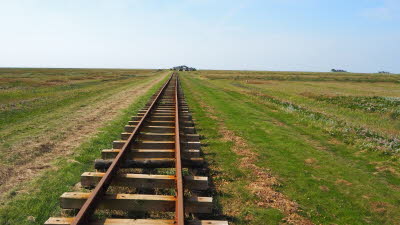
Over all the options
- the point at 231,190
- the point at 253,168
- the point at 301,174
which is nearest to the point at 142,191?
the point at 231,190

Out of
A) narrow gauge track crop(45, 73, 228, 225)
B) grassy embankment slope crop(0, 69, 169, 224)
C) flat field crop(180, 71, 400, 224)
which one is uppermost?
narrow gauge track crop(45, 73, 228, 225)

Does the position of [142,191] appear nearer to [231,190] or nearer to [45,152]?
[231,190]

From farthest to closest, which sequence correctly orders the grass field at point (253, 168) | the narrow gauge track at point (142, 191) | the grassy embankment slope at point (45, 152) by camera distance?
the grass field at point (253, 168)
the grassy embankment slope at point (45, 152)
the narrow gauge track at point (142, 191)

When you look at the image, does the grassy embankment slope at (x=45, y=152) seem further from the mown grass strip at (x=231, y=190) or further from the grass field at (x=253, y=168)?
the mown grass strip at (x=231, y=190)

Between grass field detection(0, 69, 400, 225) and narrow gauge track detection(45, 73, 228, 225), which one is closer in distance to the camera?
narrow gauge track detection(45, 73, 228, 225)

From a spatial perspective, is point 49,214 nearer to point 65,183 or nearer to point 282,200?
point 65,183

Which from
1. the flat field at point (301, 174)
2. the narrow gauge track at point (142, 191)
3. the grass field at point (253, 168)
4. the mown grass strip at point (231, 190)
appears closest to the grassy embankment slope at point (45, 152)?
the grass field at point (253, 168)

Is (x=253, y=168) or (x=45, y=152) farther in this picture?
(x=45, y=152)

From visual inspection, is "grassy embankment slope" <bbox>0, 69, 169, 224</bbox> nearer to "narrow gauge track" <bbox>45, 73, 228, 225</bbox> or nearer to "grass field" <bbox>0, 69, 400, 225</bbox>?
"grass field" <bbox>0, 69, 400, 225</bbox>

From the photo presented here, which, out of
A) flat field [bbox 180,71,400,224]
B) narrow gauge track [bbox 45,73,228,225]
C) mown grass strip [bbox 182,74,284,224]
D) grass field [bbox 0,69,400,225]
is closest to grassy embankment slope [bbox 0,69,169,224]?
grass field [bbox 0,69,400,225]

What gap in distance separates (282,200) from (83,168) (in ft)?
13.8

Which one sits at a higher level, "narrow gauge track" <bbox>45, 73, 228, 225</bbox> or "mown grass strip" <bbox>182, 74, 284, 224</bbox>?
"narrow gauge track" <bbox>45, 73, 228, 225</bbox>

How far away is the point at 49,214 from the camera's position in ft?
14.8

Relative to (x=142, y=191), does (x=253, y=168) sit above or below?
below
